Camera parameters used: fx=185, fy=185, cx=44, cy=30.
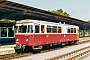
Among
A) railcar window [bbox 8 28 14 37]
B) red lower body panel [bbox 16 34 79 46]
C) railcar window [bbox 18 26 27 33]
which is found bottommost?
red lower body panel [bbox 16 34 79 46]

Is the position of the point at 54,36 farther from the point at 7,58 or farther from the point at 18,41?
the point at 7,58

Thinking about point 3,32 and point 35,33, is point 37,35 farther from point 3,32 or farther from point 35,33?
point 3,32

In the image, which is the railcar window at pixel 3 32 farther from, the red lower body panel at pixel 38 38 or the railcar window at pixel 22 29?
the railcar window at pixel 22 29

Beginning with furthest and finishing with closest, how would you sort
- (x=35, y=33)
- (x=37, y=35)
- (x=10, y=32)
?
(x=10, y=32), (x=37, y=35), (x=35, y=33)

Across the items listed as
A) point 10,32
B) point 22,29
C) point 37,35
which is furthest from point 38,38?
point 10,32

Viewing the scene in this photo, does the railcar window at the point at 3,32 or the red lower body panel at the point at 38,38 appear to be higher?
the railcar window at the point at 3,32

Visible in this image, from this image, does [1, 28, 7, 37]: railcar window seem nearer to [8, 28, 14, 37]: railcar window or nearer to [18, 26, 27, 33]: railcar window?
[8, 28, 14, 37]: railcar window

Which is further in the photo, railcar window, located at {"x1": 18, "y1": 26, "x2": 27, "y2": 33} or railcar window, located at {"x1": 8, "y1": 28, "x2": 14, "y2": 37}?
railcar window, located at {"x1": 8, "y1": 28, "x2": 14, "y2": 37}

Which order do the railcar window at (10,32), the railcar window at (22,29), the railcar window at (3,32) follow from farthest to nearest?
1. the railcar window at (10,32)
2. the railcar window at (3,32)
3. the railcar window at (22,29)

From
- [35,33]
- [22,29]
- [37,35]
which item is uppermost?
[22,29]

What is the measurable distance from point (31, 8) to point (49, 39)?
192 inches

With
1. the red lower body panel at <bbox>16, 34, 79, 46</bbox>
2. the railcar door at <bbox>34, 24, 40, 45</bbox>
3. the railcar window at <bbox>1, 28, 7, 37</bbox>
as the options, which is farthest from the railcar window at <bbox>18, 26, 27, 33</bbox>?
the railcar window at <bbox>1, 28, 7, 37</bbox>

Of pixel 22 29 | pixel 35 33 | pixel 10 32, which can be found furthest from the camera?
pixel 10 32

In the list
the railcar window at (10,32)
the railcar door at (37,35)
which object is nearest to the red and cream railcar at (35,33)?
the railcar door at (37,35)
